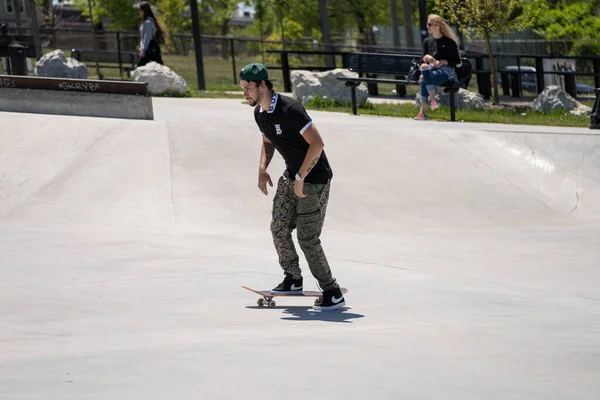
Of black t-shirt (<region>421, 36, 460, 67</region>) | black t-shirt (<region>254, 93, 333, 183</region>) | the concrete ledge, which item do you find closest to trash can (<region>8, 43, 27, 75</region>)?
the concrete ledge

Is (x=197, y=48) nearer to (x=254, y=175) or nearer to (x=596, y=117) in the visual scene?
(x=596, y=117)

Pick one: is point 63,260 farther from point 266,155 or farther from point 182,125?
point 182,125

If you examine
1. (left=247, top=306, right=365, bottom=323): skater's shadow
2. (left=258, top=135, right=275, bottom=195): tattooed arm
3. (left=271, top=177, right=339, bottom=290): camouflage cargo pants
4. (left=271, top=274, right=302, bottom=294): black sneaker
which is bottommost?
(left=247, top=306, right=365, bottom=323): skater's shadow

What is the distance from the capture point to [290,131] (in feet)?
22.0

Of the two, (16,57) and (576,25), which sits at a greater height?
(16,57)

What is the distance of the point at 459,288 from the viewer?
8.05 m

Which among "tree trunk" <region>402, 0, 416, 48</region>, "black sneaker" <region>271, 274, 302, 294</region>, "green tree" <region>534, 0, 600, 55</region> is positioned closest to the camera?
"black sneaker" <region>271, 274, 302, 294</region>

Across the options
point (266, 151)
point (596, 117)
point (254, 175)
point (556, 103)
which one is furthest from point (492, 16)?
point (266, 151)

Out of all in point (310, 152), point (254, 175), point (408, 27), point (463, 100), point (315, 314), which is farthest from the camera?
point (408, 27)

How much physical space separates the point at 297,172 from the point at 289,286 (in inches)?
34.9

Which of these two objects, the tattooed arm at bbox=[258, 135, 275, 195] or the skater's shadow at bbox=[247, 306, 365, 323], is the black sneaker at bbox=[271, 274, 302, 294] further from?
the tattooed arm at bbox=[258, 135, 275, 195]

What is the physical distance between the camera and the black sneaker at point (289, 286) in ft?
23.5

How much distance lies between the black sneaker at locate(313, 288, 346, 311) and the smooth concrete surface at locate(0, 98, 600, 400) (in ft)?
0.31

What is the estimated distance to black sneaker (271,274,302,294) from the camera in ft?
23.5
